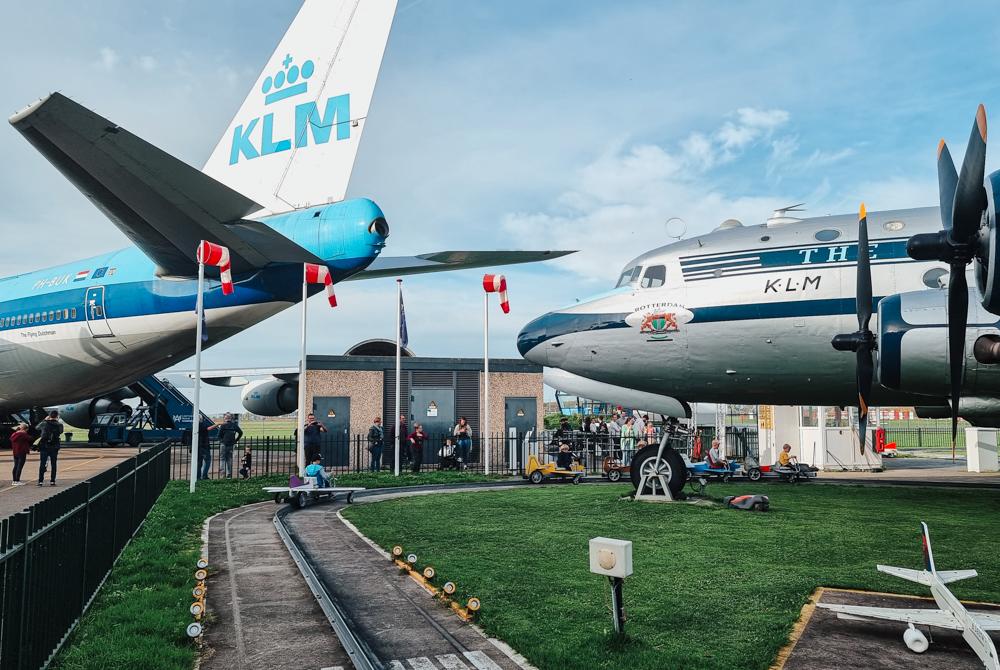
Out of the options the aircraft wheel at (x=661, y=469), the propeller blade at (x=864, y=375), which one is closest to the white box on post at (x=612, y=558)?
the propeller blade at (x=864, y=375)

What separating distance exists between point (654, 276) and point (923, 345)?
5.83 metres

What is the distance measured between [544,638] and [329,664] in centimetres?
193

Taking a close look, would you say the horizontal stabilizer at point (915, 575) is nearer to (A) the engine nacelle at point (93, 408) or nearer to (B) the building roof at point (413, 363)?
(B) the building roof at point (413, 363)

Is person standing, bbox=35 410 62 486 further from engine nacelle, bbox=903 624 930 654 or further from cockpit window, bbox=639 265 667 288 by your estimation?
engine nacelle, bbox=903 624 930 654

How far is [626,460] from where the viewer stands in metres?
26.4

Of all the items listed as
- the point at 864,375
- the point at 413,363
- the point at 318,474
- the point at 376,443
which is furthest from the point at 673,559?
the point at 413,363

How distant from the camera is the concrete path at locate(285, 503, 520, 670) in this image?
5.99 metres

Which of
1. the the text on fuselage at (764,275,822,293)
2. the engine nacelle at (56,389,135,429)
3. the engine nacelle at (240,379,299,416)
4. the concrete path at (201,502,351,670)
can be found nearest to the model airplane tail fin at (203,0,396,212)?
the concrete path at (201,502,351,670)

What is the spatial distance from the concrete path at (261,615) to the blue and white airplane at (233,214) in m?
8.31

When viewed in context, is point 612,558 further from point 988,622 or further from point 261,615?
point 261,615

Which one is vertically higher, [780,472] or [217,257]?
[217,257]

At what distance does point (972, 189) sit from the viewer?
697cm

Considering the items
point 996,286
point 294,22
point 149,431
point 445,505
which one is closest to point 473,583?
point 996,286

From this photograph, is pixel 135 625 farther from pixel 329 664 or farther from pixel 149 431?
pixel 149 431
